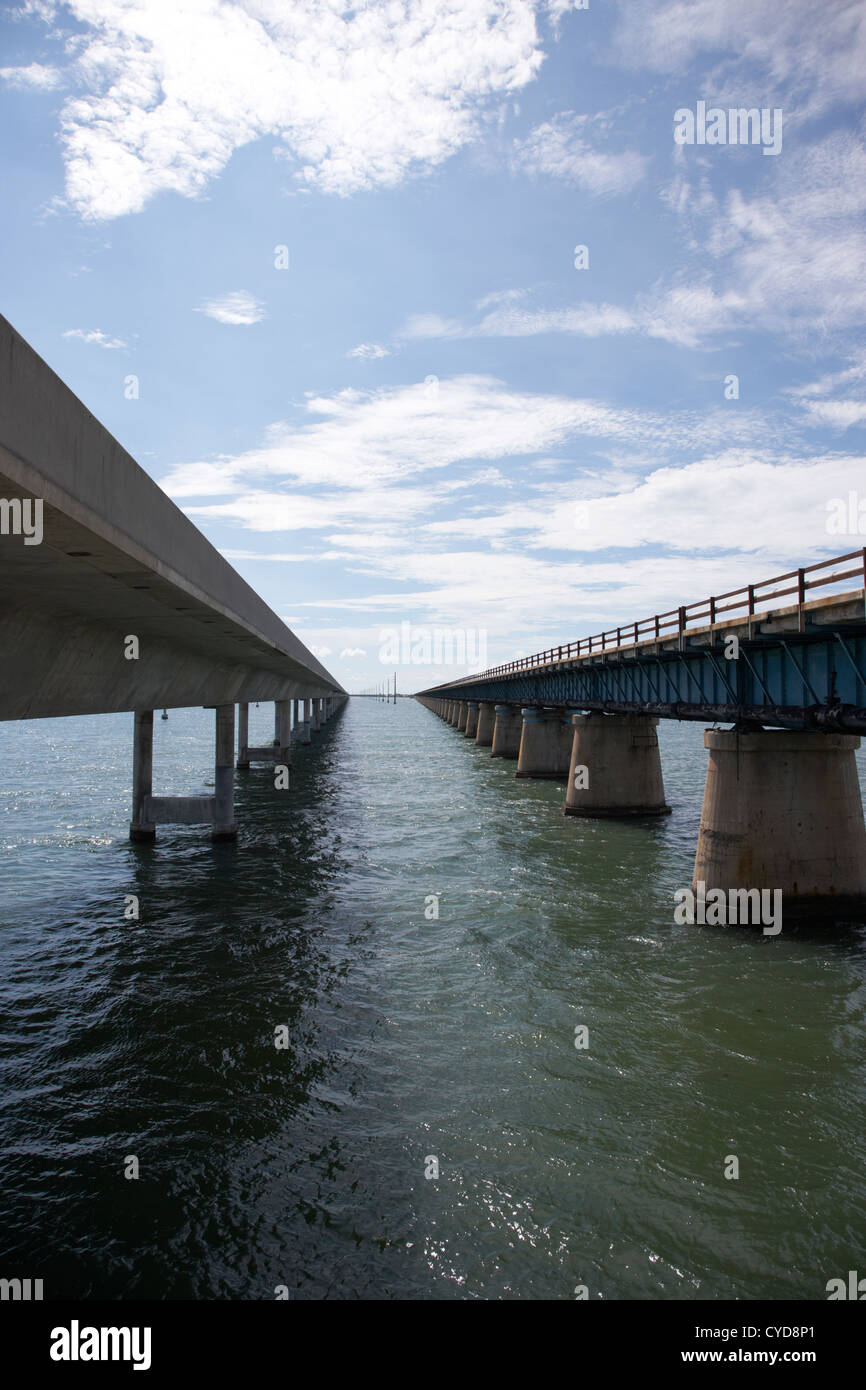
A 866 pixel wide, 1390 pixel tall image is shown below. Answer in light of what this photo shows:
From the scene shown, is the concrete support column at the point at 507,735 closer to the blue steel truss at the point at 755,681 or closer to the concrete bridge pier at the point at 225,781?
the blue steel truss at the point at 755,681

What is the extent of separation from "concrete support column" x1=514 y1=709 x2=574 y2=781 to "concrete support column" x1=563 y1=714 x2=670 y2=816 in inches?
568

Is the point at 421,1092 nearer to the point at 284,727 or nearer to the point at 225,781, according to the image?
the point at 225,781

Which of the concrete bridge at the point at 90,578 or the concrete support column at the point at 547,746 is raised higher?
the concrete bridge at the point at 90,578

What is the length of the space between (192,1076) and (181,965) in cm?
467

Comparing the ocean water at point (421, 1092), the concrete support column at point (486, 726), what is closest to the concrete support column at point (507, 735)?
the concrete support column at point (486, 726)

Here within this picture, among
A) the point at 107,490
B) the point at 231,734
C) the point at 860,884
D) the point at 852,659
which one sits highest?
the point at 107,490

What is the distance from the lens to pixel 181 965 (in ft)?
47.6

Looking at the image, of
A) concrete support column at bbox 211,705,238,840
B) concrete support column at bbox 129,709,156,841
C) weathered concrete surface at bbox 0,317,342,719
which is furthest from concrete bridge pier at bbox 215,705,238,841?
weathered concrete surface at bbox 0,317,342,719

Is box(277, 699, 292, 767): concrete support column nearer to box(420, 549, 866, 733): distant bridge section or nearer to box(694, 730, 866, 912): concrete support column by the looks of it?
box(420, 549, 866, 733): distant bridge section

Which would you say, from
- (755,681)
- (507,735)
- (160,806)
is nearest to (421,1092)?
(755,681)

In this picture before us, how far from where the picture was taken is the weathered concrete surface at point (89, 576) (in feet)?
17.4

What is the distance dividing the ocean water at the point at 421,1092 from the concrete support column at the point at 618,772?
422 inches
